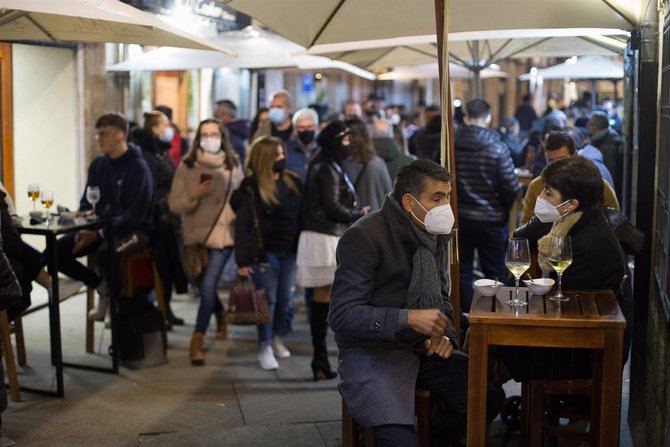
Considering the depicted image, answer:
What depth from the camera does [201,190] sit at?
8516mm

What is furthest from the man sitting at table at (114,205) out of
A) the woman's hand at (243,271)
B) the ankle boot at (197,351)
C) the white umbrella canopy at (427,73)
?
the white umbrella canopy at (427,73)

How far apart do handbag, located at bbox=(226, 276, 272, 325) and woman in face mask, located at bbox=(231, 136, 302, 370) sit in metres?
0.10

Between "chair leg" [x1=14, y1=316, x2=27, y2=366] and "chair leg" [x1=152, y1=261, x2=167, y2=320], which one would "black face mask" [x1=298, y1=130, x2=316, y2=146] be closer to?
"chair leg" [x1=152, y1=261, x2=167, y2=320]

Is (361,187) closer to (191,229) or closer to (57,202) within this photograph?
(191,229)

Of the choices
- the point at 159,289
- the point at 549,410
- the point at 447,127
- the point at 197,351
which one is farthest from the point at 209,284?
the point at 549,410

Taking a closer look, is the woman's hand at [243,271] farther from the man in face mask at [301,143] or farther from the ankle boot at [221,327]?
the man in face mask at [301,143]

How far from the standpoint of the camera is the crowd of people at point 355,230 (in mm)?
4820

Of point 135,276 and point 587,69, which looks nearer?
point 135,276

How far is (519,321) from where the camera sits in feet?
14.9

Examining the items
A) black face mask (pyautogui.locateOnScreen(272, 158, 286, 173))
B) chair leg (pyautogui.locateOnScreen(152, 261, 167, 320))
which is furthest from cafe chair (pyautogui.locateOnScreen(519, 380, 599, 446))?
chair leg (pyautogui.locateOnScreen(152, 261, 167, 320))

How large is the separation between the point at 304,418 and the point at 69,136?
20.0ft

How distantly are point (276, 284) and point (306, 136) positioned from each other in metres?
2.70

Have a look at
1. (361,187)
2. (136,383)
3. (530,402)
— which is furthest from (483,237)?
(530,402)

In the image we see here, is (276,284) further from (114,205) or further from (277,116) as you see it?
(277,116)
